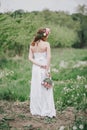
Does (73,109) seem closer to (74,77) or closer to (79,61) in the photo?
(74,77)

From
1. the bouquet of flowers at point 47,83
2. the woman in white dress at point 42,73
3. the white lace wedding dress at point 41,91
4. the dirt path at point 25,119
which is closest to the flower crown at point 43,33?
the woman in white dress at point 42,73

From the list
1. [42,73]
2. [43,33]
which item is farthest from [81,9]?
[42,73]

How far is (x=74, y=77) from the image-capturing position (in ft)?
25.9

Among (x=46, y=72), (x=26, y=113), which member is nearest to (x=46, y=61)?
(x=46, y=72)

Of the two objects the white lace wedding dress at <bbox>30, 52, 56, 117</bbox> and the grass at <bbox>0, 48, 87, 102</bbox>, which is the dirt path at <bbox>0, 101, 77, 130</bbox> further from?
the grass at <bbox>0, 48, 87, 102</bbox>

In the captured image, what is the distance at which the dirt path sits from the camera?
210 inches

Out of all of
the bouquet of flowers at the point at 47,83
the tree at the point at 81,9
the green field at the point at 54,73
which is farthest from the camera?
the tree at the point at 81,9

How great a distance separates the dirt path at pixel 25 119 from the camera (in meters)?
5.32

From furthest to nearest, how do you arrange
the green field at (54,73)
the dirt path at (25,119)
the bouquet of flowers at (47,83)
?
the green field at (54,73), the bouquet of flowers at (47,83), the dirt path at (25,119)

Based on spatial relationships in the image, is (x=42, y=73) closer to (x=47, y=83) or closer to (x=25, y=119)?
(x=47, y=83)

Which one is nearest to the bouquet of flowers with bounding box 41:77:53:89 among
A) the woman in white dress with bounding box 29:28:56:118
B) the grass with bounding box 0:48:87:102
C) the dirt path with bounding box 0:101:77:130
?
the woman in white dress with bounding box 29:28:56:118

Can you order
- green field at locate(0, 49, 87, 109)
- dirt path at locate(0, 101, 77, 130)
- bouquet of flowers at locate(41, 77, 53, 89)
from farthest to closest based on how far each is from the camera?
green field at locate(0, 49, 87, 109) < bouquet of flowers at locate(41, 77, 53, 89) < dirt path at locate(0, 101, 77, 130)

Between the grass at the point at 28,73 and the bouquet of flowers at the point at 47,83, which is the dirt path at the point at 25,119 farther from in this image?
the grass at the point at 28,73

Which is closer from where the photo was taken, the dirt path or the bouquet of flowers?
the dirt path
